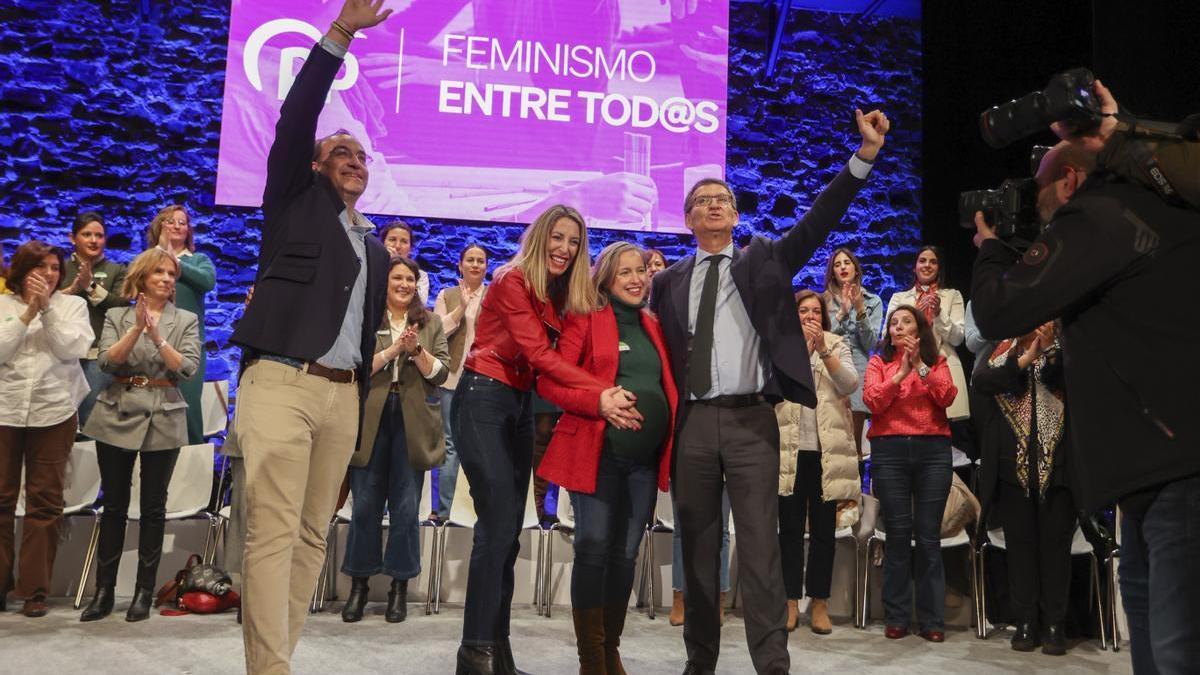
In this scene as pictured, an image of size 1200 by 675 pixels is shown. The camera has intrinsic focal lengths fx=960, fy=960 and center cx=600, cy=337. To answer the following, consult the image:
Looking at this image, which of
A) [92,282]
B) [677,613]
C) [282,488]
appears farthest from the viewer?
[92,282]

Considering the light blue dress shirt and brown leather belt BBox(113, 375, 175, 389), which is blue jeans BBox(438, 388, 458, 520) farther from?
the light blue dress shirt

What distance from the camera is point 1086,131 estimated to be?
74.0 inches

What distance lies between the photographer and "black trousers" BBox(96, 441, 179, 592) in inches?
170

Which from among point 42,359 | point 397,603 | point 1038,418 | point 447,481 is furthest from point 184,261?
point 1038,418

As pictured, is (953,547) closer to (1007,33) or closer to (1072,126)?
(1007,33)

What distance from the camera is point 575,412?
3039mm

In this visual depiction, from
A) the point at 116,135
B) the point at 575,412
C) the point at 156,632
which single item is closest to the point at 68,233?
the point at 116,135

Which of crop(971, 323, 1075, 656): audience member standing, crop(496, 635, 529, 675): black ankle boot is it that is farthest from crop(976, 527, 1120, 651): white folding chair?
crop(496, 635, 529, 675): black ankle boot

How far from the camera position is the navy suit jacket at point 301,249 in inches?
102

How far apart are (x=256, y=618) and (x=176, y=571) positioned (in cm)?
288

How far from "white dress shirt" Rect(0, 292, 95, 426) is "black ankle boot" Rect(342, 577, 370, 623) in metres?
1.54

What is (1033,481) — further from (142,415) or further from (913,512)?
(142,415)

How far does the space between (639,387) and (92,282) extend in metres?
3.48

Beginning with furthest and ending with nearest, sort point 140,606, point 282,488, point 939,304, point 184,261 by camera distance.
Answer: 1. point 939,304
2. point 184,261
3. point 140,606
4. point 282,488
